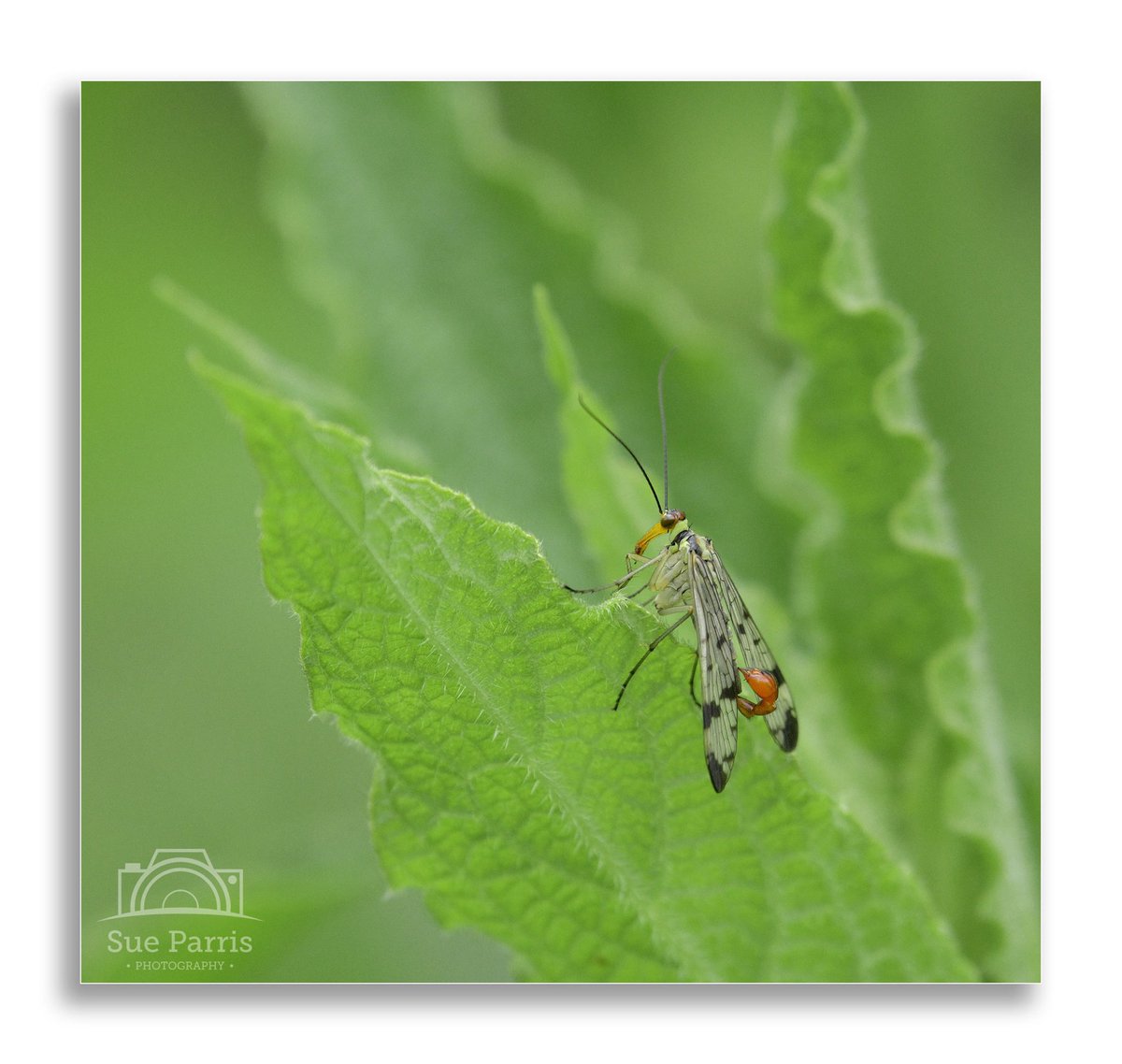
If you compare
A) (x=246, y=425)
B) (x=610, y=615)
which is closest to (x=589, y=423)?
(x=610, y=615)

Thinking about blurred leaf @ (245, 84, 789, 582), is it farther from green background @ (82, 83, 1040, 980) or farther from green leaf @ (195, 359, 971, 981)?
green leaf @ (195, 359, 971, 981)

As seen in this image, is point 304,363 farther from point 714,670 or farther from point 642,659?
point 642,659

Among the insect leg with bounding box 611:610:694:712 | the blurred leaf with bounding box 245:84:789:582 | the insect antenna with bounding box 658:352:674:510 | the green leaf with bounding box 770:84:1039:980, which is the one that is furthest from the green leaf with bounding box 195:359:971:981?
the insect antenna with bounding box 658:352:674:510

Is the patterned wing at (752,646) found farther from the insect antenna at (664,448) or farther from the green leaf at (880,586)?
the insect antenna at (664,448)

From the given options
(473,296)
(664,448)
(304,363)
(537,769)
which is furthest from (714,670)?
(304,363)

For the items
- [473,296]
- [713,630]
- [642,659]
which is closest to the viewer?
[642,659]

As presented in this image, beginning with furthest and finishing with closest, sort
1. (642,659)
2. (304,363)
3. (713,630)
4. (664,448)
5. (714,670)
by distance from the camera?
(304,363)
(664,448)
(713,630)
(714,670)
(642,659)

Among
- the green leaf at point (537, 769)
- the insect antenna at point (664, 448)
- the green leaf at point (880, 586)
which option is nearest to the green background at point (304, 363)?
the insect antenna at point (664, 448)
